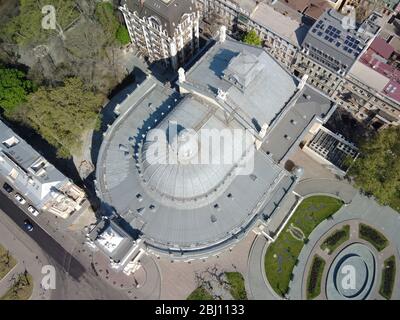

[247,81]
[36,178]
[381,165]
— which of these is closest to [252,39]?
[247,81]

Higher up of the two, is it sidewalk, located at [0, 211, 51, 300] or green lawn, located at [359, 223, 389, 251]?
green lawn, located at [359, 223, 389, 251]

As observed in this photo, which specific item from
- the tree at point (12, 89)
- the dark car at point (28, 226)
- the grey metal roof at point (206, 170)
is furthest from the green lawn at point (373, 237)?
the tree at point (12, 89)

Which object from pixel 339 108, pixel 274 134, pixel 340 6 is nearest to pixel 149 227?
pixel 274 134

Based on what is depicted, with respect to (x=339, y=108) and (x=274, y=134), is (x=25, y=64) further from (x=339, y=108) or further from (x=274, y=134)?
(x=339, y=108)

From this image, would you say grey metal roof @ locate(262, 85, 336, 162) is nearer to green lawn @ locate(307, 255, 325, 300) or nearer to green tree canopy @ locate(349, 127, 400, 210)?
green tree canopy @ locate(349, 127, 400, 210)

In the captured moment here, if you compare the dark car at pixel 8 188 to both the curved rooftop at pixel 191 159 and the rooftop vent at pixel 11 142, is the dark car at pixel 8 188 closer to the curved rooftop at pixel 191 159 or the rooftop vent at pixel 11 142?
the rooftop vent at pixel 11 142

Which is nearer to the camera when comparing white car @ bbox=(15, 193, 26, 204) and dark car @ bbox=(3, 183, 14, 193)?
white car @ bbox=(15, 193, 26, 204)

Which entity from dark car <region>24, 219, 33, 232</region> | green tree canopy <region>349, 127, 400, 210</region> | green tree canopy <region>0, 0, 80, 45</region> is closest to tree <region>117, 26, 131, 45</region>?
green tree canopy <region>0, 0, 80, 45</region>
